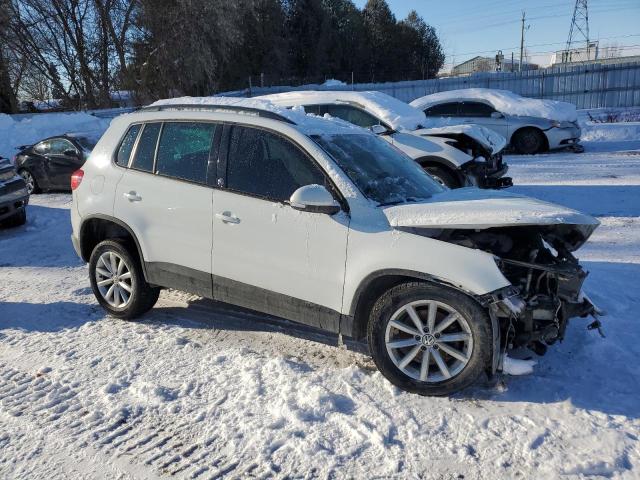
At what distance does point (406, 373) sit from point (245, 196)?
1730 mm

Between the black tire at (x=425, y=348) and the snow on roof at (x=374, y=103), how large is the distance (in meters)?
6.31

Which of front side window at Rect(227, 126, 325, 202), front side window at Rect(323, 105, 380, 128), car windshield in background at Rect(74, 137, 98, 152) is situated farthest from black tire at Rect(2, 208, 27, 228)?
front side window at Rect(227, 126, 325, 202)

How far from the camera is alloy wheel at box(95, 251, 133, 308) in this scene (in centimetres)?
503

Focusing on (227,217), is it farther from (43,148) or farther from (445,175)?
(43,148)

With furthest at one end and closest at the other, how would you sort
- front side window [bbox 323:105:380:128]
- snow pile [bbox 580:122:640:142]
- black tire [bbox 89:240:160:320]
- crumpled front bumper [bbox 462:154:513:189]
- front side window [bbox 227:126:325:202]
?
snow pile [bbox 580:122:640:142]
front side window [bbox 323:105:380:128]
crumpled front bumper [bbox 462:154:513:189]
black tire [bbox 89:240:160:320]
front side window [bbox 227:126:325:202]

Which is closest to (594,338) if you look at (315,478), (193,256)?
(315,478)

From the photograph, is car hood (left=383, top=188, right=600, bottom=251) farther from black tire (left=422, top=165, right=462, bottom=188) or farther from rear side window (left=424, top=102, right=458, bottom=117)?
rear side window (left=424, top=102, right=458, bottom=117)

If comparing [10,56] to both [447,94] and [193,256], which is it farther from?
[193,256]

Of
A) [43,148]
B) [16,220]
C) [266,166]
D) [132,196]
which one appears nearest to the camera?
[266,166]

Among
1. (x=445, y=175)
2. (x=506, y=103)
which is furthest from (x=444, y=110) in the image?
(x=445, y=175)

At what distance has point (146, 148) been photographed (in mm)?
4926

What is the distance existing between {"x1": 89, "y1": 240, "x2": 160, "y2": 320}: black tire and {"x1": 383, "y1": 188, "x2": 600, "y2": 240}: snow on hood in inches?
94.4

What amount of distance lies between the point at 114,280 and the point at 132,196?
32.0 inches

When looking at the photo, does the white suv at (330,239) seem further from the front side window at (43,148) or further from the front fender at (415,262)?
the front side window at (43,148)
